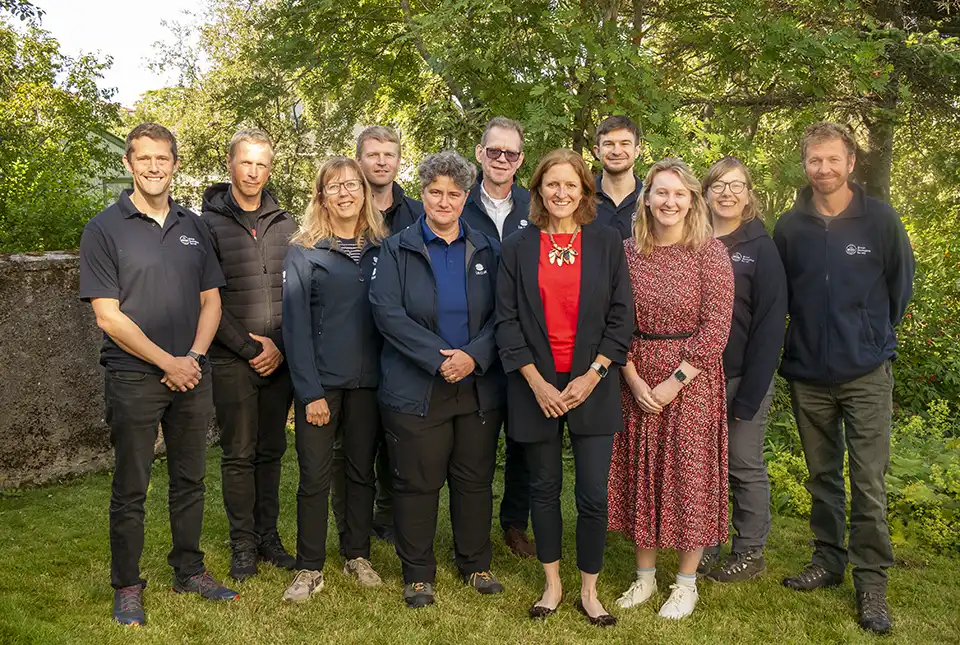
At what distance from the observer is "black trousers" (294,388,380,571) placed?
424 centimetres

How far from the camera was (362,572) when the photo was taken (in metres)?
4.48

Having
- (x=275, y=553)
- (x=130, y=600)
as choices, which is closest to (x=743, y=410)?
(x=275, y=553)

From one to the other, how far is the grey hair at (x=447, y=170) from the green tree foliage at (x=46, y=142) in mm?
5535

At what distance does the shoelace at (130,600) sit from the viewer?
3908mm

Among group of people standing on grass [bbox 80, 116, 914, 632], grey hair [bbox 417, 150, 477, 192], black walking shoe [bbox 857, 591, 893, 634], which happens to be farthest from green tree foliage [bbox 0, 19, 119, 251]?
black walking shoe [bbox 857, 591, 893, 634]

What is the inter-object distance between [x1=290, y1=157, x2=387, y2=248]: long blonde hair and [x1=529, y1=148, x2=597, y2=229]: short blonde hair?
862 millimetres

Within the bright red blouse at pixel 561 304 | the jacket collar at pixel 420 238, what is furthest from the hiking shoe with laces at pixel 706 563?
the jacket collar at pixel 420 238

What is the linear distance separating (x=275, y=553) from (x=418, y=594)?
0.96 meters

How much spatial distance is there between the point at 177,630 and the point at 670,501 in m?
2.38

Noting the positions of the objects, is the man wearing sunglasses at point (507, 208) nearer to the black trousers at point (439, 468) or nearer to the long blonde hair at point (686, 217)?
the black trousers at point (439, 468)

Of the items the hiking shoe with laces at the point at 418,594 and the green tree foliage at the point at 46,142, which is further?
the green tree foliage at the point at 46,142

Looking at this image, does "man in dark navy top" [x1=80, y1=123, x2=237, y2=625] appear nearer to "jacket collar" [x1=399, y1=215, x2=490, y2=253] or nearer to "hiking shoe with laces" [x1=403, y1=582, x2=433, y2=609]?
"jacket collar" [x1=399, y1=215, x2=490, y2=253]

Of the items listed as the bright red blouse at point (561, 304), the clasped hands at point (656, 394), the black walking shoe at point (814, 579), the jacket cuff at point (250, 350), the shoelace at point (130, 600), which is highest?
the bright red blouse at point (561, 304)

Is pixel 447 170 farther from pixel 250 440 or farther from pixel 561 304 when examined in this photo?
pixel 250 440
